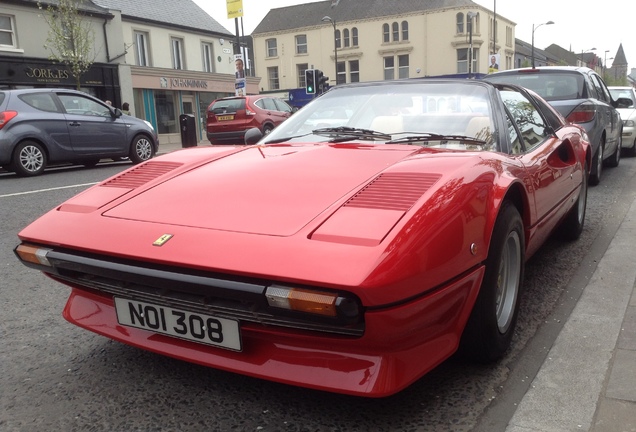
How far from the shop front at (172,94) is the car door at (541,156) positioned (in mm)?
24075

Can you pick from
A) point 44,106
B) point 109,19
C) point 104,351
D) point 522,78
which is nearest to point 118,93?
point 109,19

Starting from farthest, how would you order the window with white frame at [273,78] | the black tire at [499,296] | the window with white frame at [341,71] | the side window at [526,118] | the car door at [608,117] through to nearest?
the window with white frame at [273,78], the window with white frame at [341,71], the car door at [608,117], the side window at [526,118], the black tire at [499,296]

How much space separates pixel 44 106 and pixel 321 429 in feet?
32.0

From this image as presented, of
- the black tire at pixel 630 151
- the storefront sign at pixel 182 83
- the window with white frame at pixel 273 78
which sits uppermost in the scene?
the window with white frame at pixel 273 78

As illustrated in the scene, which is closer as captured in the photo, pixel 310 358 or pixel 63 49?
pixel 310 358

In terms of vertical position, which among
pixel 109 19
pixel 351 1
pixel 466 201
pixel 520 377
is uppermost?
pixel 351 1

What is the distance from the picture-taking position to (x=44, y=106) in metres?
9.99

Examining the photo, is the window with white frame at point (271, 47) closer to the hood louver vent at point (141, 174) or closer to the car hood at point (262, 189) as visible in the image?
the hood louver vent at point (141, 174)

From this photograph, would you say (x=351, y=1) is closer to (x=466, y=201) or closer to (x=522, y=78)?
(x=522, y=78)

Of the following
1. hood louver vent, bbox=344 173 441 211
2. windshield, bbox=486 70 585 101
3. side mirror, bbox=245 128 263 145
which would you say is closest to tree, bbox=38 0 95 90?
windshield, bbox=486 70 585 101

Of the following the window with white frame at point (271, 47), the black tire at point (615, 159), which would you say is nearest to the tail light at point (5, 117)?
the black tire at point (615, 159)

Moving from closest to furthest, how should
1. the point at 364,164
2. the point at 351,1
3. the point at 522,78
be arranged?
1. the point at 364,164
2. the point at 522,78
3. the point at 351,1

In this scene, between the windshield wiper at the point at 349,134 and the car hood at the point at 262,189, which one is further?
the windshield wiper at the point at 349,134

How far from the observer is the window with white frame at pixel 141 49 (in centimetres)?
2608
